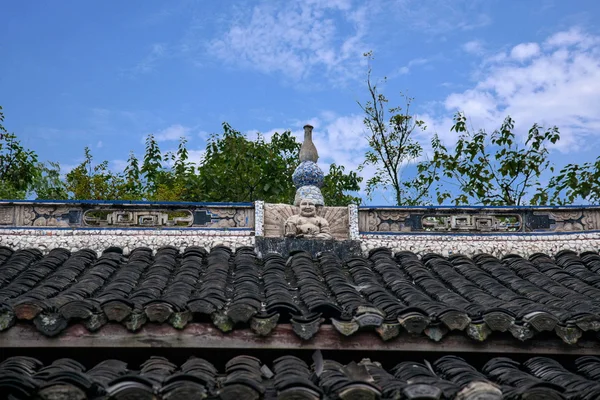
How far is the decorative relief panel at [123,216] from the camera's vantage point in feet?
29.7

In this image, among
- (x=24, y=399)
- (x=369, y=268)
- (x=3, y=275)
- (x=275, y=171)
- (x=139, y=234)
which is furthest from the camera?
(x=275, y=171)

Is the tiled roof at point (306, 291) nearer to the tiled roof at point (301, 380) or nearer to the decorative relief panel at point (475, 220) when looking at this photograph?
the tiled roof at point (301, 380)

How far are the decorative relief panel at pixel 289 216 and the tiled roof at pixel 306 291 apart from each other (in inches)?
23.0

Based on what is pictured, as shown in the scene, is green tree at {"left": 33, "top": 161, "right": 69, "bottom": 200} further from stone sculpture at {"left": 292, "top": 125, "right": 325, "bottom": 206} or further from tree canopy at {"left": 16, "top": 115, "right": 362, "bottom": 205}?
stone sculpture at {"left": 292, "top": 125, "right": 325, "bottom": 206}

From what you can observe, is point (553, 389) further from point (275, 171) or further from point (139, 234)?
point (275, 171)

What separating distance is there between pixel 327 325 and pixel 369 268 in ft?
7.73

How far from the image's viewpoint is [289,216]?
9391mm

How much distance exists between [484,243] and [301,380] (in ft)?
16.0

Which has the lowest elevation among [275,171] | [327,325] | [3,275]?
[327,325]

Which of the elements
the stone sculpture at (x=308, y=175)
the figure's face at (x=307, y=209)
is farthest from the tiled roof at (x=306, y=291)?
the stone sculpture at (x=308, y=175)

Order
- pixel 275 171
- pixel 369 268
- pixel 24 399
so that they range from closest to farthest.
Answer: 1. pixel 24 399
2. pixel 369 268
3. pixel 275 171

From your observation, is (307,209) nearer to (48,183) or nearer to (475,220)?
(475,220)

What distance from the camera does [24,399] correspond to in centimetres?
472

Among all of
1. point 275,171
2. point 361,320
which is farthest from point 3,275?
point 275,171
